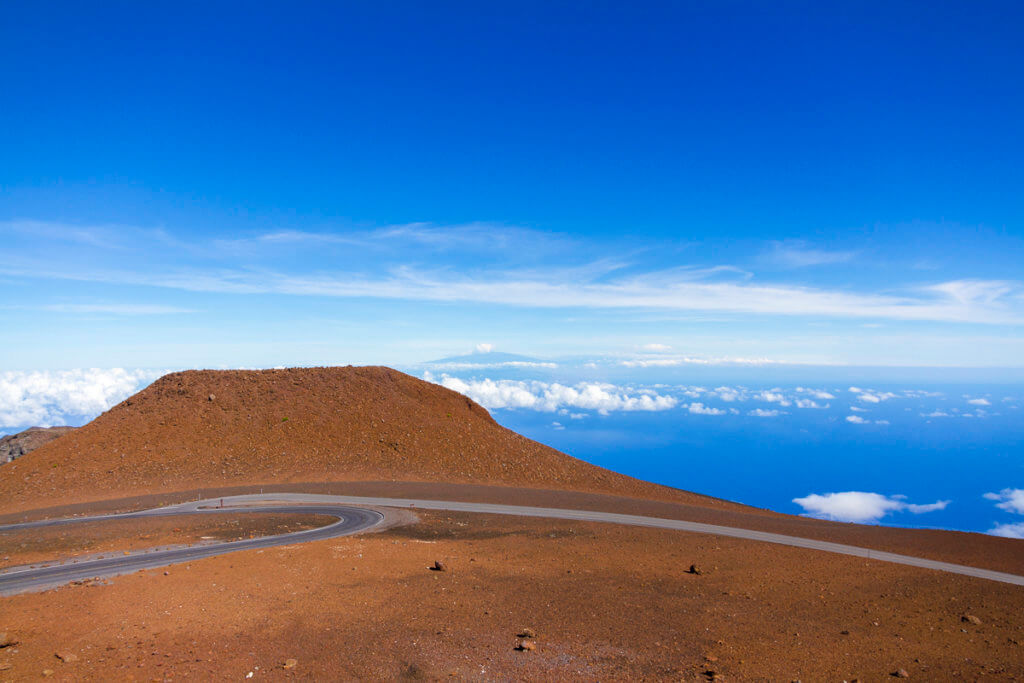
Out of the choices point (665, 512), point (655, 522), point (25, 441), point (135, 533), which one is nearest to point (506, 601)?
point (655, 522)

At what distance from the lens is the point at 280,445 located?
47.7 meters

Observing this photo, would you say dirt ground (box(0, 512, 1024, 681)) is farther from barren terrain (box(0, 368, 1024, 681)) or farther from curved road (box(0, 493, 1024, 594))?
curved road (box(0, 493, 1024, 594))

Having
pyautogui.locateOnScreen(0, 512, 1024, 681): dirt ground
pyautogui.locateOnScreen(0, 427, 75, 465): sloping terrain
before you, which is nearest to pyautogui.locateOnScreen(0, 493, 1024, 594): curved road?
pyautogui.locateOnScreen(0, 512, 1024, 681): dirt ground

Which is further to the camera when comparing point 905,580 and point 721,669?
point 905,580

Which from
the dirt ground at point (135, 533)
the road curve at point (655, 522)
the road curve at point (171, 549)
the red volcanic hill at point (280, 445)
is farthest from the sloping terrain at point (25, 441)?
the road curve at point (655, 522)

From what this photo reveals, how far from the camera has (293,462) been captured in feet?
149

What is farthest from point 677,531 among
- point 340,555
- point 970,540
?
point 340,555

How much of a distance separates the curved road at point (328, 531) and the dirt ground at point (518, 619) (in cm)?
194

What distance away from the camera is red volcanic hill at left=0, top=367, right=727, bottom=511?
41.9 m

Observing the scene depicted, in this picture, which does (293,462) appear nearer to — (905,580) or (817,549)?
(817,549)

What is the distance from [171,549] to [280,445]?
23.9 m

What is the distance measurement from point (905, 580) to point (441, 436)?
38.2 meters

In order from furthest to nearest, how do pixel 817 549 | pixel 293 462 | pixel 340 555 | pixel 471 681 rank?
pixel 293 462 → pixel 817 549 → pixel 340 555 → pixel 471 681

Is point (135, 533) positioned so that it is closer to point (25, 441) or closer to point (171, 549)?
point (171, 549)
